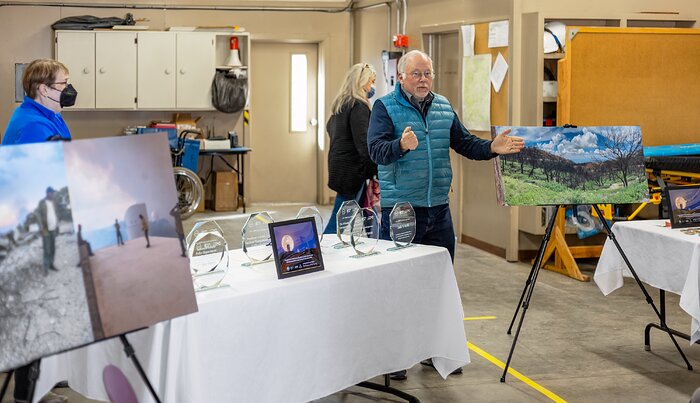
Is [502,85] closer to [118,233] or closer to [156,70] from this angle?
[156,70]

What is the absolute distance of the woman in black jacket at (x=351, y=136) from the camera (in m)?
5.52

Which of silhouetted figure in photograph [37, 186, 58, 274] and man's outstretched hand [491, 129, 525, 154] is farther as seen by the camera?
man's outstretched hand [491, 129, 525, 154]

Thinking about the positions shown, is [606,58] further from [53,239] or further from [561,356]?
[53,239]

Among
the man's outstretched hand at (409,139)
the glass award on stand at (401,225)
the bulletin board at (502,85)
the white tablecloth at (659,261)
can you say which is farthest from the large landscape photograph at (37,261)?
the bulletin board at (502,85)

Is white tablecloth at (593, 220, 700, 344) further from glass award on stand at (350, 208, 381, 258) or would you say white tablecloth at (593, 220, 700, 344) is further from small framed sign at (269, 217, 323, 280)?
small framed sign at (269, 217, 323, 280)

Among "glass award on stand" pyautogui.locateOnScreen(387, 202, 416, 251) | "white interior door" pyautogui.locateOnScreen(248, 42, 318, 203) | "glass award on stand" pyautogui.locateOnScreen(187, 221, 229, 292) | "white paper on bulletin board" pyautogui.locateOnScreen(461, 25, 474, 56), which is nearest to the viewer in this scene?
"glass award on stand" pyautogui.locateOnScreen(187, 221, 229, 292)

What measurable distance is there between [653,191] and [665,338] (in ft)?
6.15

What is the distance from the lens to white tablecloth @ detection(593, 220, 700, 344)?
4.16 meters

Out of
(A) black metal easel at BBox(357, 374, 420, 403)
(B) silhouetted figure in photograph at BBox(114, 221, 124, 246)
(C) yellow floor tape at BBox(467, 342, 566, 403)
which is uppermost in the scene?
(B) silhouetted figure in photograph at BBox(114, 221, 124, 246)

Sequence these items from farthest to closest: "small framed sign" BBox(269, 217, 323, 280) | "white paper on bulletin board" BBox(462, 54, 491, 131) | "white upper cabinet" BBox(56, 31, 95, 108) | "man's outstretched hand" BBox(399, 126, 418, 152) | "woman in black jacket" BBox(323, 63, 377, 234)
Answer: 1. "white upper cabinet" BBox(56, 31, 95, 108)
2. "white paper on bulletin board" BBox(462, 54, 491, 131)
3. "woman in black jacket" BBox(323, 63, 377, 234)
4. "man's outstretched hand" BBox(399, 126, 418, 152)
5. "small framed sign" BBox(269, 217, 323, 280)

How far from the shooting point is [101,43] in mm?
10820

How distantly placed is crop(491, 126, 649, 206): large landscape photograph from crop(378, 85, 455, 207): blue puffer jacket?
0.28m

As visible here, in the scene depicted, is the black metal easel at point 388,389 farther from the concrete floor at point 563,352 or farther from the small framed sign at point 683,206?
the small framed sign at point 683,206

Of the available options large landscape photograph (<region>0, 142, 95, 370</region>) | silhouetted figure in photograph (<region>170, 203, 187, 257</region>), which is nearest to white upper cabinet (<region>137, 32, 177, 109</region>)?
silhouetted figure in photograph (<region>170, 203, 187, 257</region>)
